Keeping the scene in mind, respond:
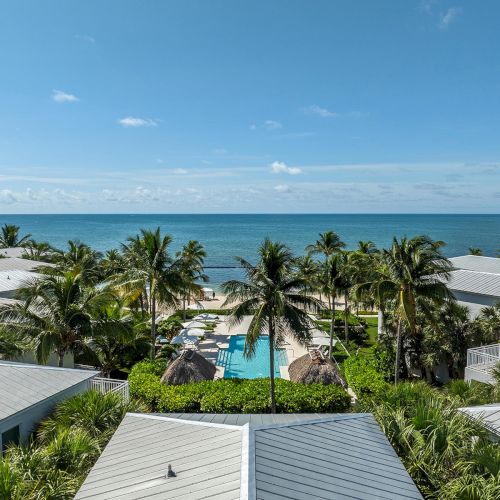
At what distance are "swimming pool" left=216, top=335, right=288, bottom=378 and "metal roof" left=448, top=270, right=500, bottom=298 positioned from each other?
489 inches

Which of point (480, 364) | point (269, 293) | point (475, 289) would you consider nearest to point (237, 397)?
point (269, 293)

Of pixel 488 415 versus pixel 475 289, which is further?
pixel 475 289

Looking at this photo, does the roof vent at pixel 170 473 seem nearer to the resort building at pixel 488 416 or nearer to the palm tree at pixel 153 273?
the resort building at pixel 488 416

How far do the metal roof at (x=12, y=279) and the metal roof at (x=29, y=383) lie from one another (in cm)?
1415

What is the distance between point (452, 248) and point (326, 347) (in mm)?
103560

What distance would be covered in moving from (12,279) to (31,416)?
20.2m

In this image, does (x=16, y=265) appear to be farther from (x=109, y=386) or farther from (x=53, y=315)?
(x=109, y=386)

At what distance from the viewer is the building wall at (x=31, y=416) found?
485 inches

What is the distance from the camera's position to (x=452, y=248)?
12094cm

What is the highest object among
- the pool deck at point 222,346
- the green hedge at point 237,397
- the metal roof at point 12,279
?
the metal roof at point 12,279

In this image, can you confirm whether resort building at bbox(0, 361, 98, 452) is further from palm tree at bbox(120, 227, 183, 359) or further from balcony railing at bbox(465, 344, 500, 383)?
balcony railing at bbox(465, 344, 500, 383)

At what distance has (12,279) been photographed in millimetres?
30406

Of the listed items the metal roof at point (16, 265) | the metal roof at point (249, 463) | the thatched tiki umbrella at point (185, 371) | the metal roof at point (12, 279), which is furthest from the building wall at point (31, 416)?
the metal roof at point (16, 265)

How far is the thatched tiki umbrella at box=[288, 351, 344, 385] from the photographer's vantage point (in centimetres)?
2242
